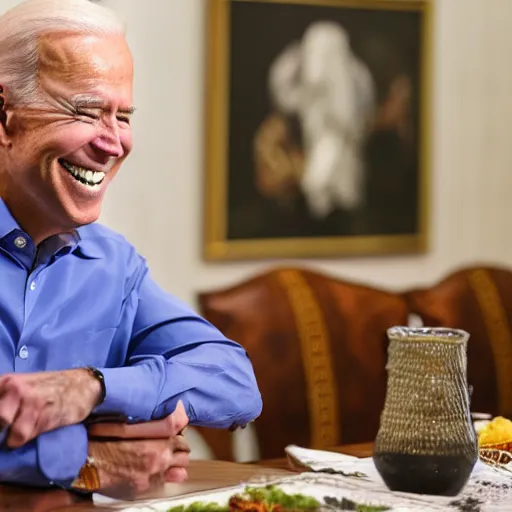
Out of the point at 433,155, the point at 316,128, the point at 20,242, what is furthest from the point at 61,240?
the point at 433,155

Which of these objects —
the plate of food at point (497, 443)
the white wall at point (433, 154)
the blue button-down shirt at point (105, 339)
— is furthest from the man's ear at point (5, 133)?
the white wall at point (433, 154)

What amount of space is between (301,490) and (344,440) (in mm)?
1400

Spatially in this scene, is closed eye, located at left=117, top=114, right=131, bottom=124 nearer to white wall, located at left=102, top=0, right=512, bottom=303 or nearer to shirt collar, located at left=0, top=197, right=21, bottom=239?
shirt collar, located at left=0, top=197, right=21, bottom=239

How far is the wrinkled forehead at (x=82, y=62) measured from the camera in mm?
1799

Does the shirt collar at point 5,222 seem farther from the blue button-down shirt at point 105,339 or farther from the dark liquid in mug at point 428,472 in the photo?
the dark liquid in mug at point 428,472

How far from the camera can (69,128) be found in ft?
5.95

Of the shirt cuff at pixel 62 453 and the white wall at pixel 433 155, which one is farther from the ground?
the white wall at pixel 433 155

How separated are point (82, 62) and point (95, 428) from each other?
1.81ft

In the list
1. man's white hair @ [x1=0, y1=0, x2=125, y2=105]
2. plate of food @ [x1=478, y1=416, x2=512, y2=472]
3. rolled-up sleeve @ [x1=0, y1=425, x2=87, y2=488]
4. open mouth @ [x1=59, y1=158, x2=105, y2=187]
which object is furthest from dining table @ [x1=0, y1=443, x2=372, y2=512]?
man's white hair @ [x1=0, y1=0, x2=125, y2=105]

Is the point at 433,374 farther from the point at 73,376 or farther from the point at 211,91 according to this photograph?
the point at 211,91

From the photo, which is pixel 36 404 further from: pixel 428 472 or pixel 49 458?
pixel 428 472

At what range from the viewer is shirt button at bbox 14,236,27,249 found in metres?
1.90

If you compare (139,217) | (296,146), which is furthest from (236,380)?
(296,146)

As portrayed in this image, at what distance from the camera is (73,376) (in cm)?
179
